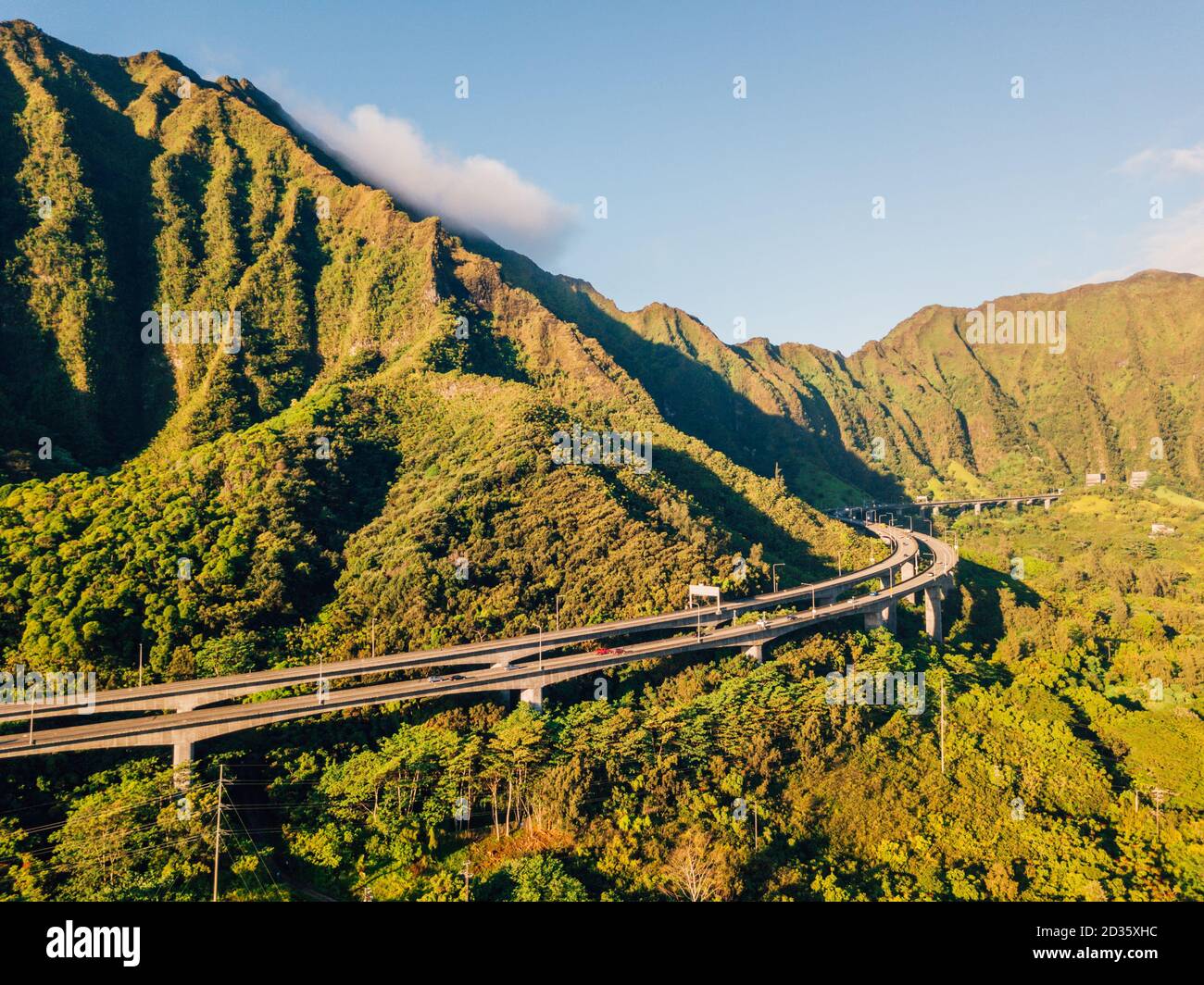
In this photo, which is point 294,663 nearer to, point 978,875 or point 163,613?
point 163,613

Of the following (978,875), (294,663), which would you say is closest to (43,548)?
(294,663)

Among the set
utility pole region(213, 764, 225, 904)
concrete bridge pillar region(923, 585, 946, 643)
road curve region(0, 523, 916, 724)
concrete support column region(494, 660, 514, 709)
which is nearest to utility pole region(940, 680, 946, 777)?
road curve region(0, 523, 916, 724)
